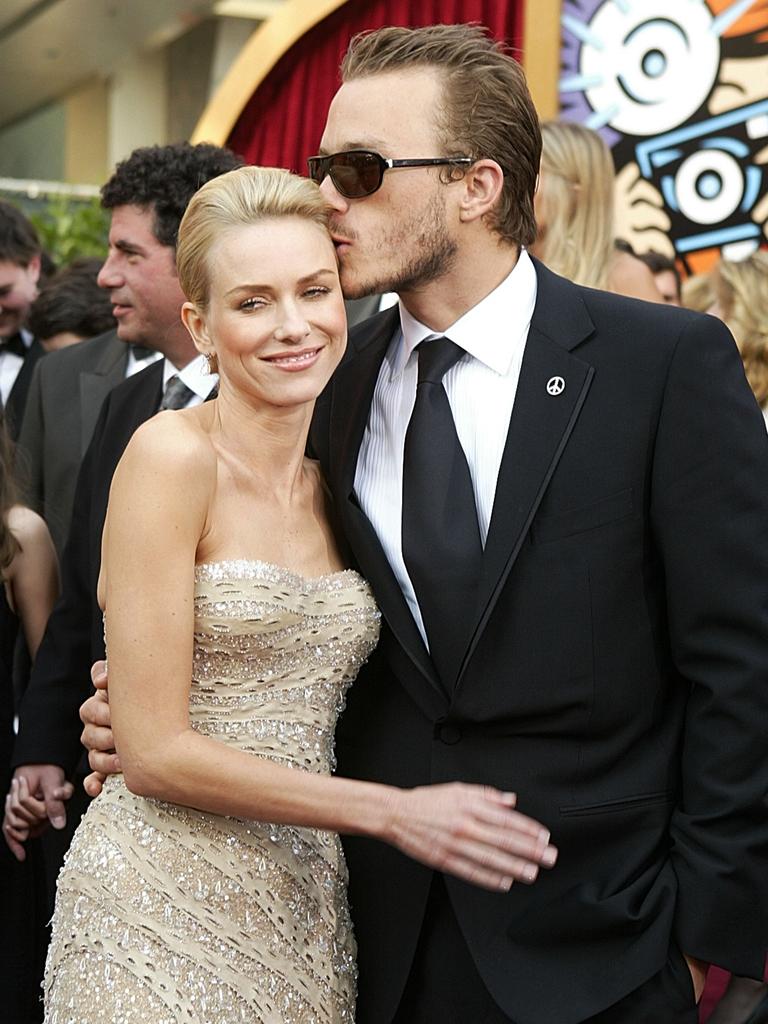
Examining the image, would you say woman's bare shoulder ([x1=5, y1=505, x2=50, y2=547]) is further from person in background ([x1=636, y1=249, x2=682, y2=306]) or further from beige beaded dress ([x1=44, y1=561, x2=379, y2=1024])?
person in background ([x1=636, y1=249, x2=682, y2=306])

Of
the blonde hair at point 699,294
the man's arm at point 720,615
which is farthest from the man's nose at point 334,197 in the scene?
the blonde hair at point 699,294

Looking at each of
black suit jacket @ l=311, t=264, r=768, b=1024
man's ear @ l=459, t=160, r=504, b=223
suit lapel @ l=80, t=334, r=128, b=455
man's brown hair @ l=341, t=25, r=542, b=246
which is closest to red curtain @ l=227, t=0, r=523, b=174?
suit lapel @ l=80, t=334, r=128, b=455

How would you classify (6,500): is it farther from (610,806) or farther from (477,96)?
(610,806)

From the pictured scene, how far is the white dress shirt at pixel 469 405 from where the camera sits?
2.30 meters

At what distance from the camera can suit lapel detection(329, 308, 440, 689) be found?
7.41 ft

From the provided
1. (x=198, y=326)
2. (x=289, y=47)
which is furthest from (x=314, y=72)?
(x=198, y=326)

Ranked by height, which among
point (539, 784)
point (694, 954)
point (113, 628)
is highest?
point (113, 628)

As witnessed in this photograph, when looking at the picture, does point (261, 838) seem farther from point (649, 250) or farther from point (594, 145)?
point (649, 250)

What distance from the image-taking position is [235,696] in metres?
2.25

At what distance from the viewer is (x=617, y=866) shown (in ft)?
7.28

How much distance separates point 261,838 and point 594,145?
97.2 inches

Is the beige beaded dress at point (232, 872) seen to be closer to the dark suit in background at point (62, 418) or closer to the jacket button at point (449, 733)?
the jacket button at point (449, 733)

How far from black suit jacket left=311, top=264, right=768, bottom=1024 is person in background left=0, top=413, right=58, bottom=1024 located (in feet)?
4.55

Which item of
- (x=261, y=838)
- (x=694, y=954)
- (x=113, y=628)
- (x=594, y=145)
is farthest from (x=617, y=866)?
(x=594, y=145)
